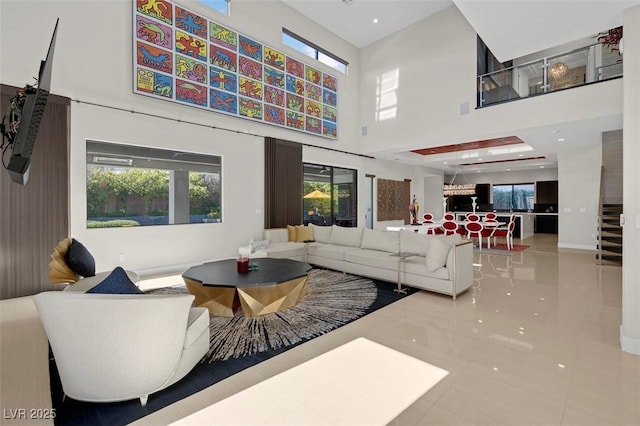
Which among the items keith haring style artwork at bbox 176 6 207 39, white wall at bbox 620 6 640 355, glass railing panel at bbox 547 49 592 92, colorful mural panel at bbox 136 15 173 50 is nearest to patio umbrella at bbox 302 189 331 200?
keith haring style artwork at bbox 176 6 207 39

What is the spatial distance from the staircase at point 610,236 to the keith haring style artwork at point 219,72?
7.50 meters

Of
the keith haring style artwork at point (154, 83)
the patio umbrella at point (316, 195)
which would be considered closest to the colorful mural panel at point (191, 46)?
the keith haring style artwork at point (154, 83)

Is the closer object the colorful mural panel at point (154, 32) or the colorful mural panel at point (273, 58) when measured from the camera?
the colorful mural panel at point (154, 32)

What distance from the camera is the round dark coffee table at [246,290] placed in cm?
366

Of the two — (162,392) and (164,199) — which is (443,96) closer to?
(164,199)

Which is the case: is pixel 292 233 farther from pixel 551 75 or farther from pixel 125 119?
pixel 551 75

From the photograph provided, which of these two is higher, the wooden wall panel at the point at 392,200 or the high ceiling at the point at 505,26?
the high ceiling at the point at 505,26

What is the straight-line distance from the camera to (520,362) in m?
2.67

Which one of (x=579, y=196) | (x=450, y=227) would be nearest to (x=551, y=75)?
(x=579, y=196)

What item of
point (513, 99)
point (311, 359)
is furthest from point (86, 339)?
point (513, 99)

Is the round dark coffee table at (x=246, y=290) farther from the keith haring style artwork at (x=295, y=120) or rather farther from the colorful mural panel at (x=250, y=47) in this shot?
the colorful mural panel at (x=250, y=47)

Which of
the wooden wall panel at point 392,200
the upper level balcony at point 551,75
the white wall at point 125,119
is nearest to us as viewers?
the white wall at point 125,119

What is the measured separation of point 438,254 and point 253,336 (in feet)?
9.34

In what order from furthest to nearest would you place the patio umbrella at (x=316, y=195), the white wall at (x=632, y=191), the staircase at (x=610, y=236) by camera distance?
the patio umbrella at (x=316, y=195) < the staircase at (x=610, y=236) < the white wall at (x=632, y=191)
